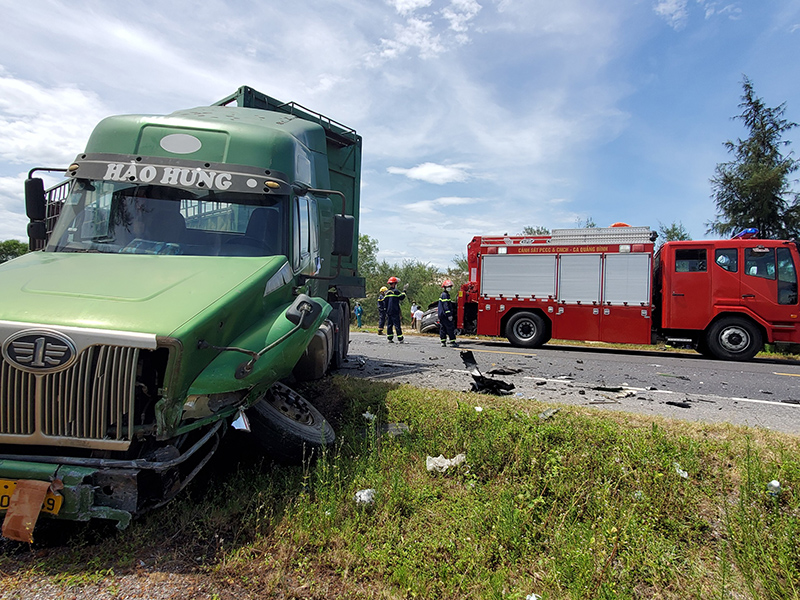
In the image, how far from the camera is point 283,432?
3.59m

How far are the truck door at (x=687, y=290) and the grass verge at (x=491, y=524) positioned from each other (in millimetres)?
8235

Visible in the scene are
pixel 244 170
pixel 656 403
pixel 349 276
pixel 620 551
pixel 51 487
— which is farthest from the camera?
pixel 349 276

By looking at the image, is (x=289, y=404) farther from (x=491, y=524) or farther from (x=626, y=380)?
(x=626, y=380)

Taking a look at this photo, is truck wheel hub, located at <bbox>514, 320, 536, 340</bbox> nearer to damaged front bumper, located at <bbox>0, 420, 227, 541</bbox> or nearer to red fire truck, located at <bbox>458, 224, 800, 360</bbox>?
red fire truck, located at <bbox>458, 224, 800, 360</bbox>

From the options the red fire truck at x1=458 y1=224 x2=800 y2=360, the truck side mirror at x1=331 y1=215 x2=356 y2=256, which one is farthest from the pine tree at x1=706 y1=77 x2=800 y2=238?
the truck side mirror at x1=331 y1=215 x2=356 y2=256

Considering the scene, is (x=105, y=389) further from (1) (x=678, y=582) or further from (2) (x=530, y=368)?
(2) (x=530, y=368)

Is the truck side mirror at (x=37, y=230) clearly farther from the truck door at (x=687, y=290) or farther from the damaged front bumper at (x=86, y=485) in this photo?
the truck door at (x=687, y=290)

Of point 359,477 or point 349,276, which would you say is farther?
point 349,276

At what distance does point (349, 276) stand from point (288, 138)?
12.3 feet

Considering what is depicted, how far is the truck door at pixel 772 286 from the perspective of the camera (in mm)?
11023

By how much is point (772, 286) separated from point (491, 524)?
11.2 meters

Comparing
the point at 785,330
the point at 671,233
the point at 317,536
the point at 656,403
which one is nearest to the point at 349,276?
the point at 656,403

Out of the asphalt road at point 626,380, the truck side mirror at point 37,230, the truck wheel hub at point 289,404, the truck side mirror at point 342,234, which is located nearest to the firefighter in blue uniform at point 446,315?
the asphalt road at point 626,380

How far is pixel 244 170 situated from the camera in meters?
4.25
